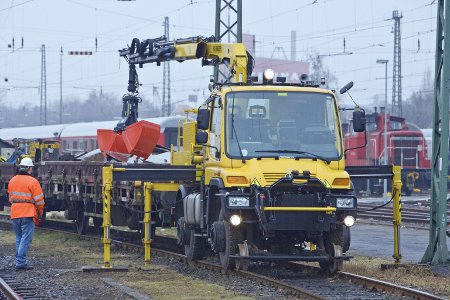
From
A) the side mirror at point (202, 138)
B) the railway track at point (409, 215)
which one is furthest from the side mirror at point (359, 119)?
the railway track at point (409, 215)

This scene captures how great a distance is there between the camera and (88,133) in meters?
42.2

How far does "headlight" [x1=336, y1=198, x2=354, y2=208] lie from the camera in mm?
13703

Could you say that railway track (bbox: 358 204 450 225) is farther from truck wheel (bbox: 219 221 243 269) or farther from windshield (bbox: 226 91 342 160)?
truck wheel (bbox: 219 221 243 269)

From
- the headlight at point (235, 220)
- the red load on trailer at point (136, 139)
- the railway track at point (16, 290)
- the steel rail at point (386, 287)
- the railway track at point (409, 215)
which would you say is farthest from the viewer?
the railway track at point (409, 215)

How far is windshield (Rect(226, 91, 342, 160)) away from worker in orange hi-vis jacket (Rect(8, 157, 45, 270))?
3.30 meters

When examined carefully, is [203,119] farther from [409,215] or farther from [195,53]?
[409,215]

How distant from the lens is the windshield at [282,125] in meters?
14.4

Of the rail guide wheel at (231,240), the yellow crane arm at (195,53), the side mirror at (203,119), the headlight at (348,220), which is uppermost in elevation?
the yellow crane arm at (195,53)

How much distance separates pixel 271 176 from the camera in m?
13.8

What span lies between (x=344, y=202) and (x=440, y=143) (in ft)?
8.50

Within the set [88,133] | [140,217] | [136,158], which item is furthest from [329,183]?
[88,133]

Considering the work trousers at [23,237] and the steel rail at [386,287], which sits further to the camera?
the work trousers at [23,237]

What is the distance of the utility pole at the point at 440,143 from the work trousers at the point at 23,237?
6348 mm

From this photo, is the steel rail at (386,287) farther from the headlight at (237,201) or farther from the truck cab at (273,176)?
the headlight at (237,201)
